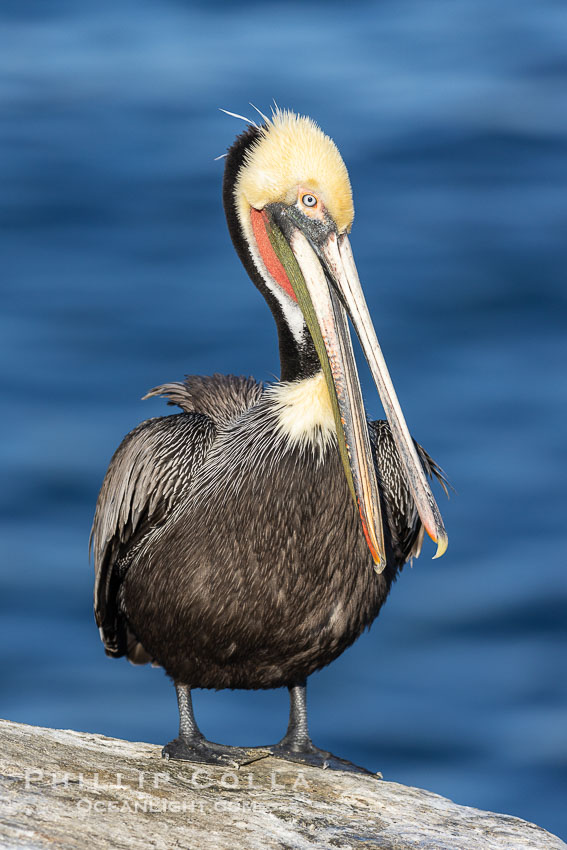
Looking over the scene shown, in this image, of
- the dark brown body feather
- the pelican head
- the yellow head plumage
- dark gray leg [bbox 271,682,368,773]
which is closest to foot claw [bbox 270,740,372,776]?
dark gray leg [bbox 271,682,368,773]

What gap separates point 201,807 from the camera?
154 inches

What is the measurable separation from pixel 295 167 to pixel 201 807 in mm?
2277

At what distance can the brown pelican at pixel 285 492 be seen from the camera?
178 inches

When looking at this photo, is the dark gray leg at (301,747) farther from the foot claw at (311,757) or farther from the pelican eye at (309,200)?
the pelican eye at (309,200)

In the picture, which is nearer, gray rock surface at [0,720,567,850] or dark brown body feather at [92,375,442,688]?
gray rock surface at [0,720,567,850]

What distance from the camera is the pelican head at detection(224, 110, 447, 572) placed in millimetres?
4453

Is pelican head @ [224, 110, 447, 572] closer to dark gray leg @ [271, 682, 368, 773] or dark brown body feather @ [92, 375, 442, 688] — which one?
dark brown body feather @ [92, 375, 442, 688]

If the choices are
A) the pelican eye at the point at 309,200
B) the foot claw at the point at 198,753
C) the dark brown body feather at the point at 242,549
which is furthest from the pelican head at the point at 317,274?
the foot claw at the point at 198,753

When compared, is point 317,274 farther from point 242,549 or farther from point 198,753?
point 198,753

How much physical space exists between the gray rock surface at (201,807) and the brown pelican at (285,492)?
14.5 inches

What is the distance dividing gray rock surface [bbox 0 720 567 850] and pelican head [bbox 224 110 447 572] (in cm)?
83

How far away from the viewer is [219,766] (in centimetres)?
457

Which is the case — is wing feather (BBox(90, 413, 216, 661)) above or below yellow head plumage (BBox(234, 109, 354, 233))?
below

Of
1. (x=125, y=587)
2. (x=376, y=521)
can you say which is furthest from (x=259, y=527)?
(x=125, y=587)
